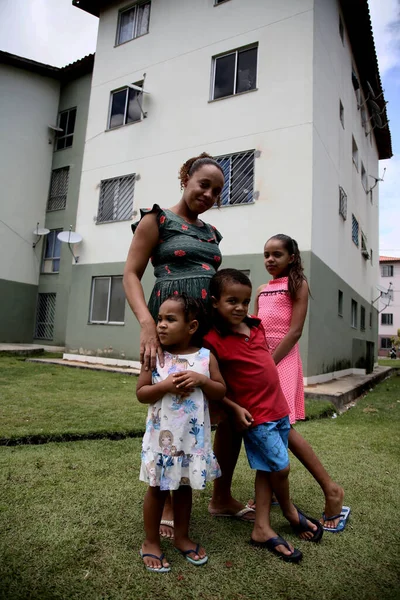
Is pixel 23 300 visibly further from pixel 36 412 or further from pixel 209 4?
pixel 36 412

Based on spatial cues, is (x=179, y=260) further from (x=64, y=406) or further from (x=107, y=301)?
(x=107, y=301)

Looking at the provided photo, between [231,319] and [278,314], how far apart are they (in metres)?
0.62

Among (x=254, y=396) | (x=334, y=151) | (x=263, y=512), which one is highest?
(x=334, y=151)

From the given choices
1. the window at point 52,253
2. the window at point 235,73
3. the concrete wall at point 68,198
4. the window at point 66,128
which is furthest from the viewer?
the window at point 66,128

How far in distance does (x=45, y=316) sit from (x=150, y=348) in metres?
15.5

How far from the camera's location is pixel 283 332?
2535 millimetres

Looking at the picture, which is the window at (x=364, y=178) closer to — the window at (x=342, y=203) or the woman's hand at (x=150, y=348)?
the window at (x=342, y=203)

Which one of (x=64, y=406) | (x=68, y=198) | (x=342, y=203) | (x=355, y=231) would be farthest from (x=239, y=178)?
(x=68, y=198)

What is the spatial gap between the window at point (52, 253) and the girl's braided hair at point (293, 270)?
Result: 48.6 ft

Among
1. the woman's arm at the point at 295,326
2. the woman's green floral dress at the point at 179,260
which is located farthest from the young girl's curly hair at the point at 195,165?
the woman's arm at the point at 295,326

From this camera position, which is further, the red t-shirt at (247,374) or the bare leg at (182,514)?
the red t-shirt at (247,374)

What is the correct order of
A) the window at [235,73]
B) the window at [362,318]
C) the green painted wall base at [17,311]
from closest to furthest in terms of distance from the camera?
the window at [235,73] → the window at [362,318] → the green painted wall base at [17,311]

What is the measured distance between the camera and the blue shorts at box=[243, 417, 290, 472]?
200cm

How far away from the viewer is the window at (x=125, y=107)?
36.7ft
